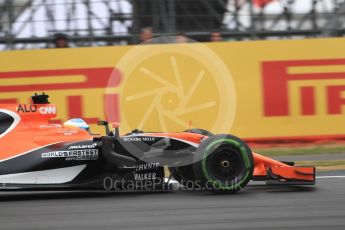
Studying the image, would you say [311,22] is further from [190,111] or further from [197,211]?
[197,211]

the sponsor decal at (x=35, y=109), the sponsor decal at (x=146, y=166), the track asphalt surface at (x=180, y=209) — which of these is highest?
the sponsor decal at (x=35, y=109)

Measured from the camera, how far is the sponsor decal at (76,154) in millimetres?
6410

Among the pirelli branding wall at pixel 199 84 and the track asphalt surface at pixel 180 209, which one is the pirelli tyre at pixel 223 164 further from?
the pirelli branding wall at pixel 199 84

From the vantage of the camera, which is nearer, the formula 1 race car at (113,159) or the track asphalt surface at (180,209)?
the track asphalt surface at (180,209)

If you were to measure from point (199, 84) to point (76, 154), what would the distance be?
519 centimetres

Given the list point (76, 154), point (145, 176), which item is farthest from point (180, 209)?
point (76, 154)

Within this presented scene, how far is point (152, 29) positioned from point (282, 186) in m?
5.22

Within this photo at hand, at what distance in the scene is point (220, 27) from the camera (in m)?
11.6

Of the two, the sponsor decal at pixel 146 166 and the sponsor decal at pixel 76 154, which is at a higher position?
the sponsor decal at pixel 76 154

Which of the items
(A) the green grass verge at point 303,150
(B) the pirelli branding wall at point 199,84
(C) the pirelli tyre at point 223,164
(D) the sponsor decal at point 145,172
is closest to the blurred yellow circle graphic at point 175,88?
(B) the pirelli branding wall at point 199,84

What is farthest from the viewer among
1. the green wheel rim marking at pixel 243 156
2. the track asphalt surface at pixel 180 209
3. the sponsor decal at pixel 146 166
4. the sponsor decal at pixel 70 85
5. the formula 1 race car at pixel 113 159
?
the sponsor decal at pixel 70 85

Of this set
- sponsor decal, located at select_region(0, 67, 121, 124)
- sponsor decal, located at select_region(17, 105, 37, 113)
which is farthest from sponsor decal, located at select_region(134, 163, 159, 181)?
sponsor decal, located at select_region(0, 67, 121, 124)

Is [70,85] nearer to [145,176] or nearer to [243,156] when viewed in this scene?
[145,176]

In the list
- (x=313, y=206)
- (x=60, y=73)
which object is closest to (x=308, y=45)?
(x=60, y=73)
